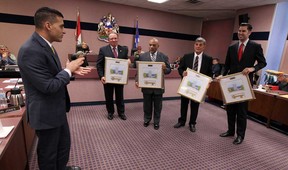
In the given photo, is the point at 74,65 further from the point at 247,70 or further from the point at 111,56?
the point at 247,70

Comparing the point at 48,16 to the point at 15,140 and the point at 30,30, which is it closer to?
the point at 15,140

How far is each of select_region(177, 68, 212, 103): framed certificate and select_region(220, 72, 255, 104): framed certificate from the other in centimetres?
28

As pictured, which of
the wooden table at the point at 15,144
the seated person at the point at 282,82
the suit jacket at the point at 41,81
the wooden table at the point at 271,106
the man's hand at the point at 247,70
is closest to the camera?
the suit jacket at the point at 41,81

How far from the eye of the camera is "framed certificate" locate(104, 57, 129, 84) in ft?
9.91

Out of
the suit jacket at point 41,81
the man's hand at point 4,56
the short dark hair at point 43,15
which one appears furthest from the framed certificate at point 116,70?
the man's hand at point 4,56

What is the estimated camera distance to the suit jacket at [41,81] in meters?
1.25

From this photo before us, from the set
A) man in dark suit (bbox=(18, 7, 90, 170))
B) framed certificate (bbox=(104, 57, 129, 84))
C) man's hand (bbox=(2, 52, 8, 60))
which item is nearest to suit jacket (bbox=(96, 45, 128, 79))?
framed certificate (bbox=(104, 57, 129, 84))

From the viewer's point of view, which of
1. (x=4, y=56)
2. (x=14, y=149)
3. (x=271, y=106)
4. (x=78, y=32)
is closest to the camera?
(x=14, y=149)

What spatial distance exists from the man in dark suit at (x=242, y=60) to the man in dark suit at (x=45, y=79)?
2.26 metres

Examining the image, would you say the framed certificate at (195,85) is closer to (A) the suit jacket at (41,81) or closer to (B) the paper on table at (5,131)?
(A) the suit jacket at (41,81)

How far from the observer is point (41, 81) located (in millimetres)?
1252

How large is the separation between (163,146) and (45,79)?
6.37 ft

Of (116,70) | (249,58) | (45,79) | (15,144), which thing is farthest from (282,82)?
(15,144)

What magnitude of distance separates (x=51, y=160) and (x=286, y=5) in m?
6.60
